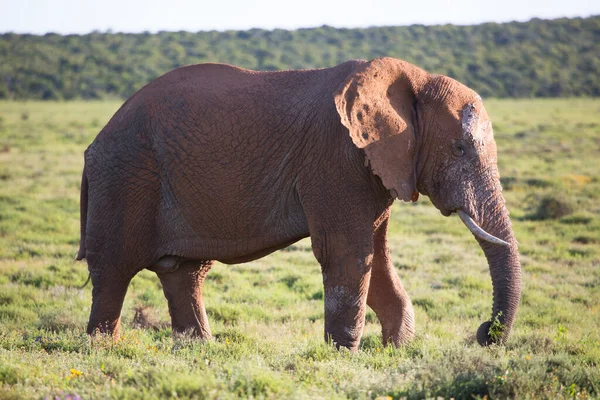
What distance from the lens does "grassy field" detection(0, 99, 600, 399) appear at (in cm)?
511

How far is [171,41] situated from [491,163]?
7342 centimetres

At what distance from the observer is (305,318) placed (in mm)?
9172

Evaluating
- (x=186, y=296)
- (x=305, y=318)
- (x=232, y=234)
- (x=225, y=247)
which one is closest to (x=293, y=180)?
(x=232, y=234)

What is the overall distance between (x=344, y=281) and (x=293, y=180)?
97cm

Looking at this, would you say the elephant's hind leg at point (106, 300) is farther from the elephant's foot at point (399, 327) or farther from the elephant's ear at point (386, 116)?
the elephant's ear at point (386, 116)

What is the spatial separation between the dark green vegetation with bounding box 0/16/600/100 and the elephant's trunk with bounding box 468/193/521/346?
5572 centimetres

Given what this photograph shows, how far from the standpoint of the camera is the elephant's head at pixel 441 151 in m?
6.21

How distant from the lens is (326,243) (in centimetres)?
640

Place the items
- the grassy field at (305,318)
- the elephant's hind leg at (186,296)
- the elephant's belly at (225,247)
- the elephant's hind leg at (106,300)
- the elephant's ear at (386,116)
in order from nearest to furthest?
the grassy field at (305,318) < the elephant's ear at (386,116) < the elephant's belly at (225,247) < the elephant's hind leg at (106,300) < the elephant's hind leg at (186,296)

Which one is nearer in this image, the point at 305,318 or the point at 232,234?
the point at 232,234

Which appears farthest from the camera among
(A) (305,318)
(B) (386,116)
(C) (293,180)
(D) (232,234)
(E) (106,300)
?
(A) (305,318)

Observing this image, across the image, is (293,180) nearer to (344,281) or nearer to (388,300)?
(344,281)

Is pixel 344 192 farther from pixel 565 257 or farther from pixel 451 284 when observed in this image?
pixel 565 257

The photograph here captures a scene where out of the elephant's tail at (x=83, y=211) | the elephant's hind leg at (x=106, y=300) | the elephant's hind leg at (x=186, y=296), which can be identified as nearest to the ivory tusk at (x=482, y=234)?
the elephant's hind leg at (x=186, y=296)
